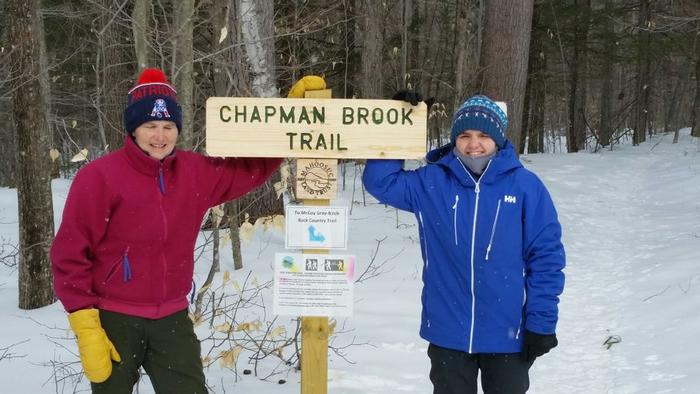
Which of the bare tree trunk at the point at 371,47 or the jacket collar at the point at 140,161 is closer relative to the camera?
the jacket collar at the point at 140,161

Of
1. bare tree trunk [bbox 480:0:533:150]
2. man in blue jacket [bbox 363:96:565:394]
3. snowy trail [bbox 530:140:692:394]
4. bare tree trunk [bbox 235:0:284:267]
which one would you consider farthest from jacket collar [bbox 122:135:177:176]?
bare tree trunk [bbox 480:0:533:150]

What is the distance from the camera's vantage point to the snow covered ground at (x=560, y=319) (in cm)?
387

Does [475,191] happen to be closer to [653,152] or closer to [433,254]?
[433,254]

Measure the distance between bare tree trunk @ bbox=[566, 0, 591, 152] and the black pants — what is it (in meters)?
16.3

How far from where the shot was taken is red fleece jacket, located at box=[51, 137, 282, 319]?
7.27ft

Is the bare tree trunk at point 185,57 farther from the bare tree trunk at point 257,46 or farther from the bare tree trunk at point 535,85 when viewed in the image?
the bare tree trunk at point 535,85

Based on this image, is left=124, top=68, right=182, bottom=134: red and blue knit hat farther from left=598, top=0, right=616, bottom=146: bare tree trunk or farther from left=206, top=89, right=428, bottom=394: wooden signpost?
left=598, top=0, right=616, bottom=146: bare tree trunk

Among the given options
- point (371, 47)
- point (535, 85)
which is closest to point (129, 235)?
point (371, 47)

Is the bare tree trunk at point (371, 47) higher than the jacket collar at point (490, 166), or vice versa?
the bare tree trunk at point (371, 47)

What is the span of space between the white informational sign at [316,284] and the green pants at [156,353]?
403mm

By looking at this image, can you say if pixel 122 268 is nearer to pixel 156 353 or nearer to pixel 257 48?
pixel 156 353

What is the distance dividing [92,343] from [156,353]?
296 millimetres

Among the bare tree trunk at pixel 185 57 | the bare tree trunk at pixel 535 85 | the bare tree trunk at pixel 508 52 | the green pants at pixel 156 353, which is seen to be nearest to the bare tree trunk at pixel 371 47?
the bare tree trunk at pixel 508 52

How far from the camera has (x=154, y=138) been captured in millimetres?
2377
